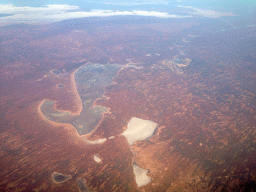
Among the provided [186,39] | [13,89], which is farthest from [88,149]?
[186,39]

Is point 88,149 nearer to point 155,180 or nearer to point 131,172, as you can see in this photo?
point 131,172

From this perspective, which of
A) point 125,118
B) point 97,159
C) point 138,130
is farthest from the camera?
point 125,118

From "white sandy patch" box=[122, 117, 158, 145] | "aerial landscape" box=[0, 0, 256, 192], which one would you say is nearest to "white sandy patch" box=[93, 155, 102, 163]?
"aerial landscape" box=[0, 0, 256, 192]

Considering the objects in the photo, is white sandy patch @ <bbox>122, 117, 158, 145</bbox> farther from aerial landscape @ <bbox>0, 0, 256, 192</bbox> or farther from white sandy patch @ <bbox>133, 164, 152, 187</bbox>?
white sandy patch @ <bbox>133, 164, 152, 187</bbox>

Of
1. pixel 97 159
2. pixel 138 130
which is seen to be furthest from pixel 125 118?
pixel 97 159

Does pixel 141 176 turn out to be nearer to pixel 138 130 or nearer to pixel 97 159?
pixel 97 159

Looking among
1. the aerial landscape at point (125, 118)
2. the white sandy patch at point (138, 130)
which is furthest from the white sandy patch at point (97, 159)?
the white sandy patch at point (138, 130)

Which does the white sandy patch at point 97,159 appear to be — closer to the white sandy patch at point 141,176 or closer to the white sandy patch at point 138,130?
the white sandy patch at point 141,176
